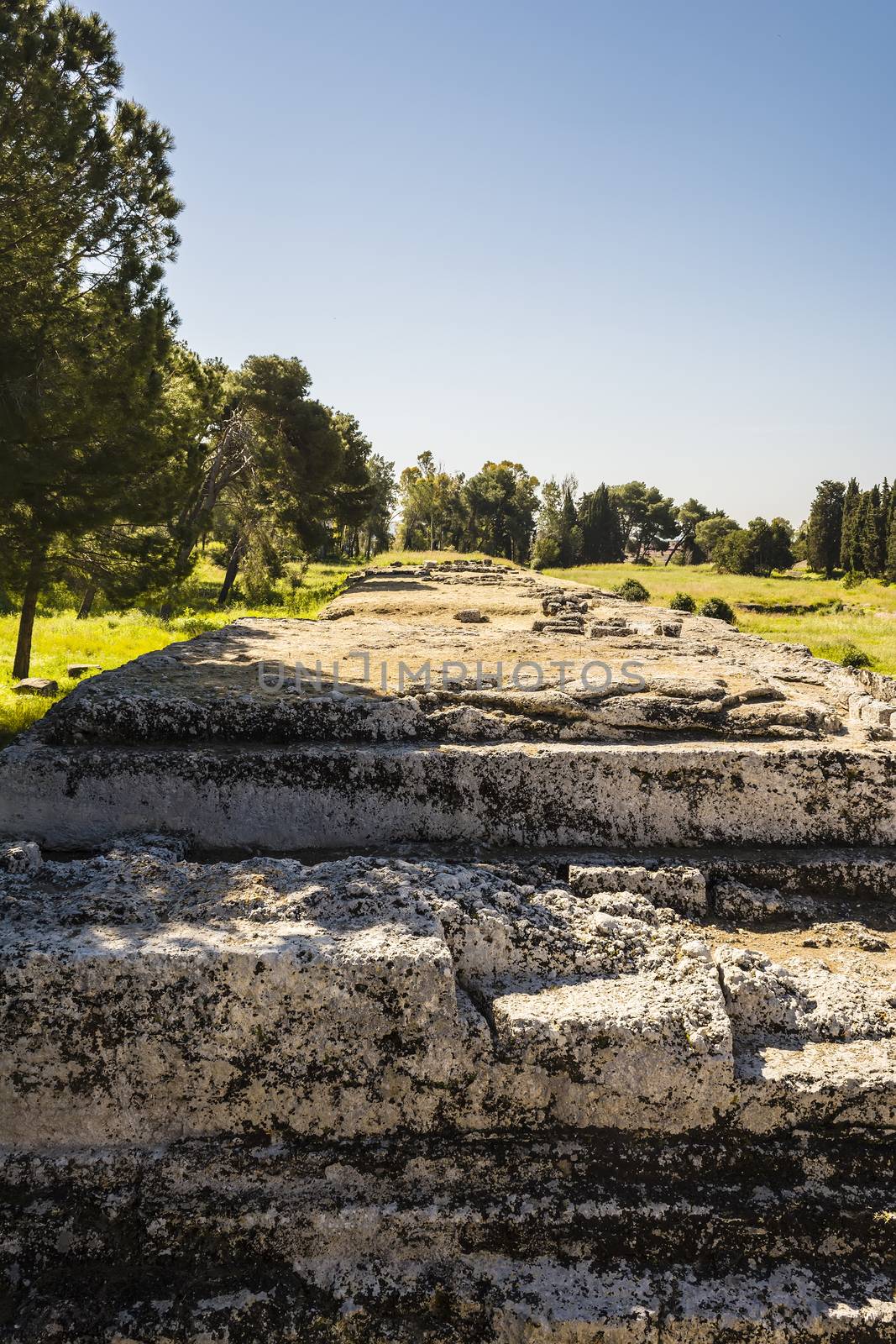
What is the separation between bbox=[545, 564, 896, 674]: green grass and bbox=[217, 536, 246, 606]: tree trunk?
12.1 m

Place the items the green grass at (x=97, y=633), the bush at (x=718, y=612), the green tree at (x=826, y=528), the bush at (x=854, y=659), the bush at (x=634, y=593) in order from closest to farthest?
the green grass at (x=97, y=633)
the bush at (x=854, y=659)
the bush at (x=718, y=612)
the bush at (x=634, y=593)
the green tree at (x=826, y=528)

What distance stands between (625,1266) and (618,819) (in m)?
1.79

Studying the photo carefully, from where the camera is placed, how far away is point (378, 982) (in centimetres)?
249

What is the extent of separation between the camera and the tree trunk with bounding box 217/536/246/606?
20922 millimetres

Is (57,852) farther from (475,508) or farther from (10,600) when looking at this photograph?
(475,508)

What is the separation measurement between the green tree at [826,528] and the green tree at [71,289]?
48.6 m

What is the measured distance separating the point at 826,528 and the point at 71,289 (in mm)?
49938

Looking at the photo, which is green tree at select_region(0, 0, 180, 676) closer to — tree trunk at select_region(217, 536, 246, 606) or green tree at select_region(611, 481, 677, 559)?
tree trunk at select_region(217, 536, 246, 606)

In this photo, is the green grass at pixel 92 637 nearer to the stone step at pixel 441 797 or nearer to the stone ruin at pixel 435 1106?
the stone step at pixel 441 797

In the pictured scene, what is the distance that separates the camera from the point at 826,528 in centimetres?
4959

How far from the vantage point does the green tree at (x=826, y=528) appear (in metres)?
49.8

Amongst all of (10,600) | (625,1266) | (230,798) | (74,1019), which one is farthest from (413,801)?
(10,600)

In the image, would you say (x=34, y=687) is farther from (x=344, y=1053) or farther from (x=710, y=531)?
(x=710, y=531)

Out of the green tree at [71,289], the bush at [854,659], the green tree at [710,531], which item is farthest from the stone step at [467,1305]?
the green tree at [710,531]
